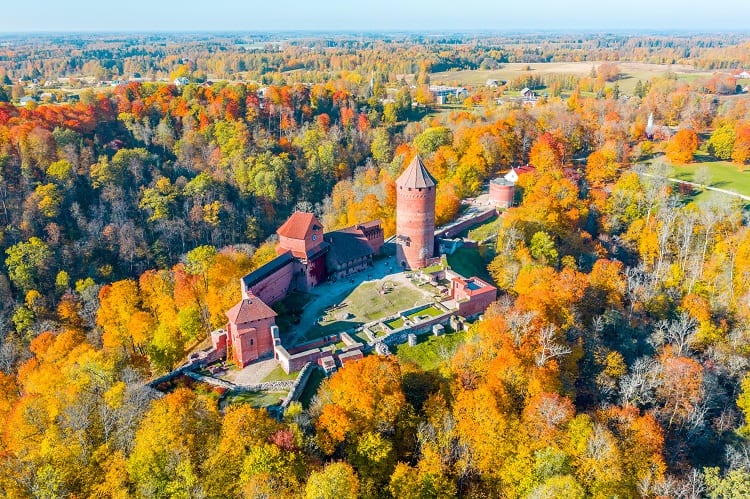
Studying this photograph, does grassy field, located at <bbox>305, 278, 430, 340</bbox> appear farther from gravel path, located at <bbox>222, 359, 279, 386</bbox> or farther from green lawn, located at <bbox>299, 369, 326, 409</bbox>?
green lawn, located at <bbox>299, 369, 326, 409</bbox>

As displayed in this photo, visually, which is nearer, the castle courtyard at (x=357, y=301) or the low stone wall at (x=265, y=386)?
the low stone wall at (x=265, y=386)

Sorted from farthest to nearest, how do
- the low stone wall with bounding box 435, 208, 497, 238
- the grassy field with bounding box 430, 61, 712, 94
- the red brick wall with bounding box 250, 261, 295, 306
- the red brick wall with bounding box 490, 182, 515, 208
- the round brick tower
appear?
the grassy field with bounding box 430, 61, 712, 94
the red brick wall with bounding box 490, 182, 515, 208
the low stone wall with bounding box 435, 208, 497, 238
the round brick tower
the red brick wall with bounding box 250, 261, 295, 306

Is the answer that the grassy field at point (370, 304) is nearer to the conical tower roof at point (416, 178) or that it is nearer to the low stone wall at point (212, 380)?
the low stone wall at point (212, 380)

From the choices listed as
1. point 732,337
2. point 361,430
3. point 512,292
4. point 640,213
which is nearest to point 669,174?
point 640,213

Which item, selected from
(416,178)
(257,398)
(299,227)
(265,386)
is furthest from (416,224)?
(257,398)

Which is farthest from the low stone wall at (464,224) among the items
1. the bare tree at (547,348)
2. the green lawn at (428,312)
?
the bare tree at (547,348)

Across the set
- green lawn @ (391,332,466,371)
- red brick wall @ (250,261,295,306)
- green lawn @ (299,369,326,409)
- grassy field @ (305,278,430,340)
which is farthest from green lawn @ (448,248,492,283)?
green lawn @ (299,369,326,409)

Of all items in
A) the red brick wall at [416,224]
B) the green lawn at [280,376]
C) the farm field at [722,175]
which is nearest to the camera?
the green lawn at [280,376]
